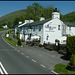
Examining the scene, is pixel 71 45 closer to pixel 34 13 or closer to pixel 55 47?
pixel 55 47

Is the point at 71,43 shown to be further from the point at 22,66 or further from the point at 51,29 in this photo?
the point at 51,29

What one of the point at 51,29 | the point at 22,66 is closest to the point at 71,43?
the point at 22,66

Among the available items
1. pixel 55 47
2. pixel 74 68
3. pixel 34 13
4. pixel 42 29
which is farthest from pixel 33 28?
pixel 34 13

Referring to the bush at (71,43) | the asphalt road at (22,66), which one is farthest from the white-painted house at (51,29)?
the asphalt road at (22,66)

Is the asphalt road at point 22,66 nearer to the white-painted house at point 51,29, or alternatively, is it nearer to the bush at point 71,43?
the bush at point 71,43

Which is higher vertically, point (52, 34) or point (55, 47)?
point (52, 34)

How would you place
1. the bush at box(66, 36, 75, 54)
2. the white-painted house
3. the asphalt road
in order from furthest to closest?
1. the white-painted house
2. the bush at box(66, 36, 75, 54)
3. the asphalt road

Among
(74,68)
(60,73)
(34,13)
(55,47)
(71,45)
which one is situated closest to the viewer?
(60,73)

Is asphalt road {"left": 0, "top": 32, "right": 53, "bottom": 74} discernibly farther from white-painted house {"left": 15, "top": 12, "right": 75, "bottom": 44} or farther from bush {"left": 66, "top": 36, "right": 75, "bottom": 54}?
white-painted house {"left": 15, "top": 12, "right": 75, "bottom": 44}

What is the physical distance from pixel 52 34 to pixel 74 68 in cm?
2639

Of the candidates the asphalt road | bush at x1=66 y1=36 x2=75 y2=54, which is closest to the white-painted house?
bush at x1=66 y1=36 x2=75 y2=54

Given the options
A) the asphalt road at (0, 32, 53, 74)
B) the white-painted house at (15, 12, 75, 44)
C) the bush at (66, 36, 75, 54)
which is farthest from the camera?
the white-painted house at (15, 12, 75, 44)

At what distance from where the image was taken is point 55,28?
4059 centimetres

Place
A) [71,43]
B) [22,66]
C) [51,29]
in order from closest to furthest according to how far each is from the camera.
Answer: [22,66] < [71,43] < [51,29]
